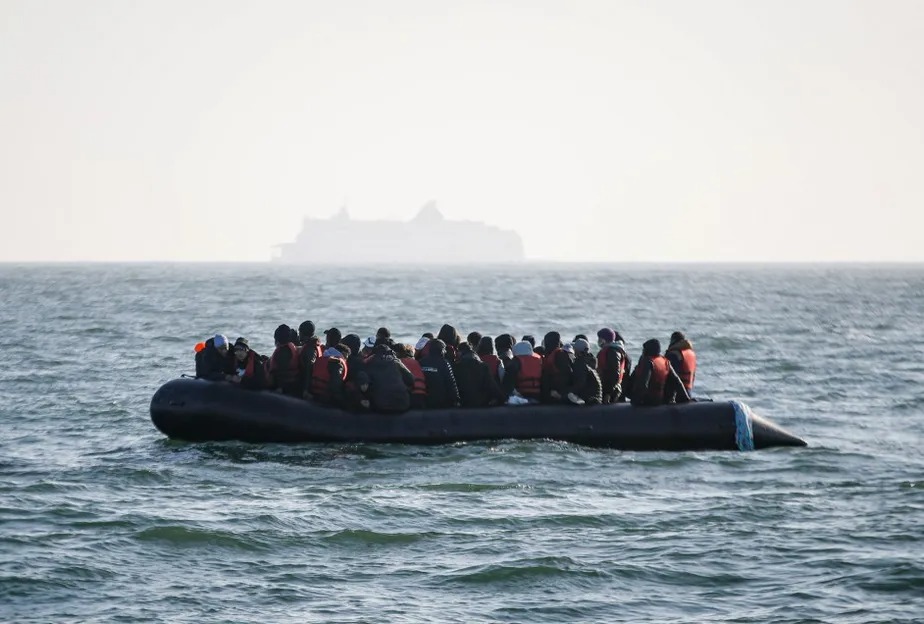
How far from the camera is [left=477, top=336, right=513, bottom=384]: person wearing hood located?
20031 millimetres

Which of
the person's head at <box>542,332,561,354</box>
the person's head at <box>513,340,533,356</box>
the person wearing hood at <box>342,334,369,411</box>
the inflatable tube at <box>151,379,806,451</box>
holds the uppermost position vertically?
the person's head at <box>542,332,561,354</box>

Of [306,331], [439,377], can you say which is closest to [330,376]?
[306,331]

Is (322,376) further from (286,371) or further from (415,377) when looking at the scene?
(415,377)

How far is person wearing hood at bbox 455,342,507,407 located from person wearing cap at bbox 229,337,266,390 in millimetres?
2910

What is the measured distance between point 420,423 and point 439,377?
0.76m

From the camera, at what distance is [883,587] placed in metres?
13.1

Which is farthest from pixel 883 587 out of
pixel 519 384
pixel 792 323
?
pixel 792 323

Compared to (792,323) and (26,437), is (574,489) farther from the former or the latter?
(792,323)

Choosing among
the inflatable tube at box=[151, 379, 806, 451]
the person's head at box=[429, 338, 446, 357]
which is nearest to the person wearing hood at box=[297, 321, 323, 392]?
the inflatable tube at box=[151, 379, 806, 451]

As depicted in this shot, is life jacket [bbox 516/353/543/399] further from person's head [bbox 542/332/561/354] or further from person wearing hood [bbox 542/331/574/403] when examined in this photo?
person's head [bbox 542/332/561/354]

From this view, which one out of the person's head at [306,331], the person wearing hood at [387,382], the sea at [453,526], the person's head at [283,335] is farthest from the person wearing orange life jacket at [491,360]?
the person's head at [283,335]

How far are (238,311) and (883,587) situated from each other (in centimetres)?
5327

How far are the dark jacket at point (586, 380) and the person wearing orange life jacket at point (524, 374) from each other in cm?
54

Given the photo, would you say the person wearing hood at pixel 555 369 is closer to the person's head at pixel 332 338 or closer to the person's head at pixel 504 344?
the person's head at pixel 504 344
